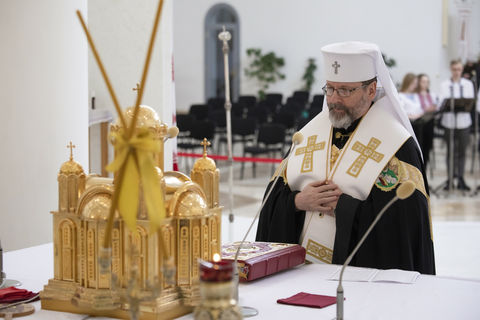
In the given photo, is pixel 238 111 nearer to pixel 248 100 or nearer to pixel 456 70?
pixel 248 100

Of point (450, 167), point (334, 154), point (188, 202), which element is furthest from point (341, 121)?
point (450, 167)

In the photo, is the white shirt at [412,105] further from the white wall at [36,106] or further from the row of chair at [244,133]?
the white wall at [36,106]

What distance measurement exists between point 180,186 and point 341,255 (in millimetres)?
1431

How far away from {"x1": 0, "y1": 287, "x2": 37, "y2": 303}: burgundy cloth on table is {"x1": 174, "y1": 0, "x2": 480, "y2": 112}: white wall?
18.9 meters

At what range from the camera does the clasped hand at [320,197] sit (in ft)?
12.3

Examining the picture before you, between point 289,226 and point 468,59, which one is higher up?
point 468,59

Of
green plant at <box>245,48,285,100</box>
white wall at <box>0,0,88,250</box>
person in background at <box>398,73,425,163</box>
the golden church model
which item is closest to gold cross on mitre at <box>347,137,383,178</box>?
the golden church model

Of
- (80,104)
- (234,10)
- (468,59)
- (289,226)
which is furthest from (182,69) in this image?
(289,226)

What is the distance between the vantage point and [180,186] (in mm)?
2461

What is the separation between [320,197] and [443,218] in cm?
623

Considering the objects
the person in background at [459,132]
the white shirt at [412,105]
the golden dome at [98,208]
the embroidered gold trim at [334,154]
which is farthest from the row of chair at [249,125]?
the golden dome at [98,208]

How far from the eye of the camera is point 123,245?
235 centimetres

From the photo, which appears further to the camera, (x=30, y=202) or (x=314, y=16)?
(x=314, y=16)

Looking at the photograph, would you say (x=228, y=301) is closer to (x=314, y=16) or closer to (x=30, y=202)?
(x=30, y=202)
